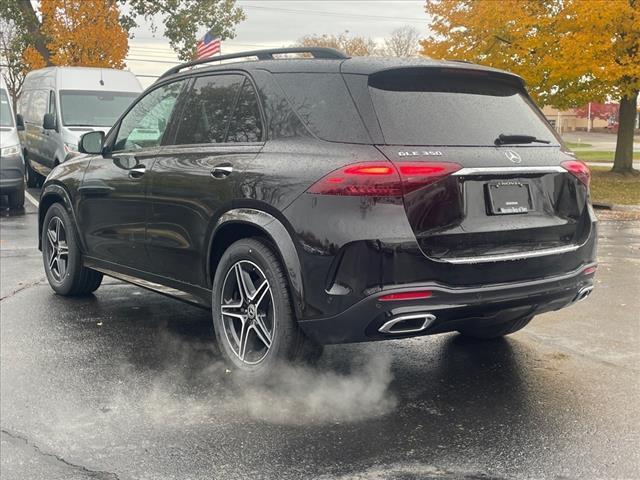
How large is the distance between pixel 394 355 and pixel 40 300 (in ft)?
10.9

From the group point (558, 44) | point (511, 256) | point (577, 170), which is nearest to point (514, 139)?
point (577, 170)

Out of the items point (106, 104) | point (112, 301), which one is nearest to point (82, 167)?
point (112, 301)

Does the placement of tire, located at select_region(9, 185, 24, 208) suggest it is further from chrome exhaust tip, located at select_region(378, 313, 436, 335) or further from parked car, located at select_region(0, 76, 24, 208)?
chrome exhaust tip, located at select_region(378, 313, 436, 335)

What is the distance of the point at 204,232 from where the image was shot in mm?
4941

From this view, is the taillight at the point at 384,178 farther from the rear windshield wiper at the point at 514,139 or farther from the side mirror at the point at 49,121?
the side mirror at the point at 49,121

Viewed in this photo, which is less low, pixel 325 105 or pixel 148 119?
pixel 325 105

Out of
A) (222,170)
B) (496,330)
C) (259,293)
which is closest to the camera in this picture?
(259,293)

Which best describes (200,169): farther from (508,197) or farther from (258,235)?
(508,197)

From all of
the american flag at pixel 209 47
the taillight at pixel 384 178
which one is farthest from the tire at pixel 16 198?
the taillight at pixel 384 178

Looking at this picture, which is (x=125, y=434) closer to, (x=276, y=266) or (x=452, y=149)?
(x=276, y=266)

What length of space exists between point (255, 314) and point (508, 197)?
1.55 meters

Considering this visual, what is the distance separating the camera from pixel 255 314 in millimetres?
4617

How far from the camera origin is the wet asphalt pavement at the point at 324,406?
350cm

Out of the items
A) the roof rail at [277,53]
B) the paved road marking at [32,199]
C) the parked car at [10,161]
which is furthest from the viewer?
the paved road marking at [32,199]
